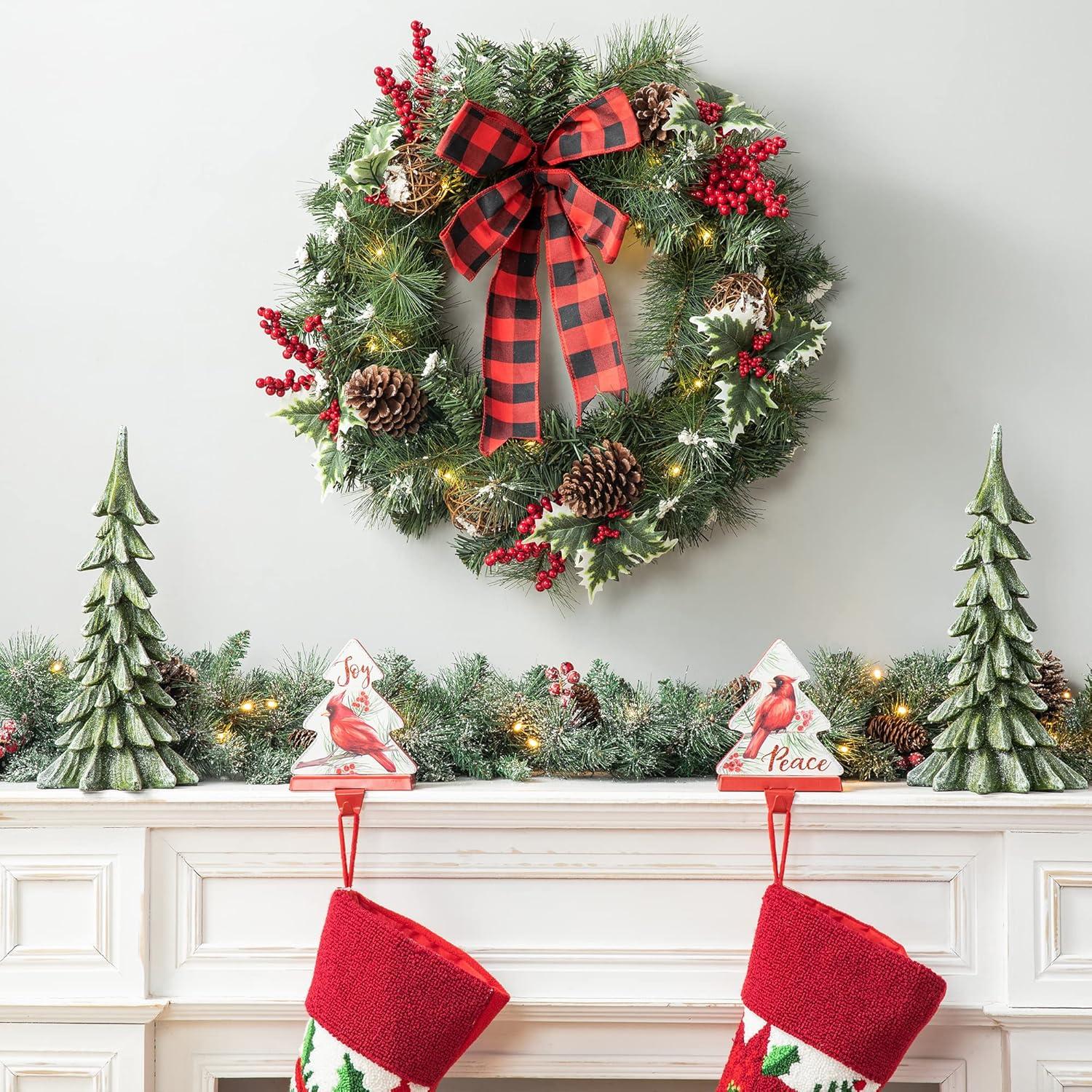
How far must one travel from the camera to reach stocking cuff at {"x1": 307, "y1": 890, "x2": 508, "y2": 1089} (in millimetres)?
1016

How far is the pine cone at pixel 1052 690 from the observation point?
123 centimetres

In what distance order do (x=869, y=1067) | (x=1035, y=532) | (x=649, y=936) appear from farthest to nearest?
1. (x=1035, y=532)
2. (x=649, y=936)
3. (x=869, y=1067)

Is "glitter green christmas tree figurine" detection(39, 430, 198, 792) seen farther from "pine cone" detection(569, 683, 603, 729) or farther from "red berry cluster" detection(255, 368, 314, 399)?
"pine cone" detection(569, 683, 603, 729)

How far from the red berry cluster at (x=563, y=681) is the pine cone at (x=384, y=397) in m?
0.41

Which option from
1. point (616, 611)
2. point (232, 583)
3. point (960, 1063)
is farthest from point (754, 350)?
point (960, 1063)

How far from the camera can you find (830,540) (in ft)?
4.48

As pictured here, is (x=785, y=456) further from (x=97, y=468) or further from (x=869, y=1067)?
(x=97, y=468)

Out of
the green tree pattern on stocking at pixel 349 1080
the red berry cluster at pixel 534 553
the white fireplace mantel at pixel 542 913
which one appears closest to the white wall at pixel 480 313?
the red berry cluster at pixel 534 553

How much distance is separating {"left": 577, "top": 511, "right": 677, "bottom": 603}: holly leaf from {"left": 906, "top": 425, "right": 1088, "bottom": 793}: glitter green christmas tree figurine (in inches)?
16.0

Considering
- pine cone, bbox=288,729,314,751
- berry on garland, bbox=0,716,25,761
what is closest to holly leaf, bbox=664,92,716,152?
pine cone, bbox=288,729,314,751

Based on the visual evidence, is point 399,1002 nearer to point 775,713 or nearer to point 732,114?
point 775,713

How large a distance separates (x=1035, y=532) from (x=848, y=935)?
0.70m

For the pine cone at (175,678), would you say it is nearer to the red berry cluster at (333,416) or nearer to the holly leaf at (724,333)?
the red berry cluster at (333,416)

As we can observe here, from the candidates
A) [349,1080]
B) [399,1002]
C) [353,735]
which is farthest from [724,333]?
[349,1080]
